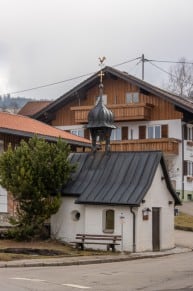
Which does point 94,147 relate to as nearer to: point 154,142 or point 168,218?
point 168,218

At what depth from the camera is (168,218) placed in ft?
109

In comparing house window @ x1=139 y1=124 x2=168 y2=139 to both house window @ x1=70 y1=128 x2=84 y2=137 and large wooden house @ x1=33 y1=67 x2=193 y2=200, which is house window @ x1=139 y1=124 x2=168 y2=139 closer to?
large wooden house @ x1=33 y1=67 x2=193 y2=200

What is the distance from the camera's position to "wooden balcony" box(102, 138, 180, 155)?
181 ft

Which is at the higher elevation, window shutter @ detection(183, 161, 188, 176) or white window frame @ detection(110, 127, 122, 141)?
white window frame @ detection(110, 127, 122, 141)

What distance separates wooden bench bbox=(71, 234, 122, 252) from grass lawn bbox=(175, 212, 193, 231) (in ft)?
35.0

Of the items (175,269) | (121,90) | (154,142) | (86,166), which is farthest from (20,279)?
(121,90)

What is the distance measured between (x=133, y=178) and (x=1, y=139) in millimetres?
6864

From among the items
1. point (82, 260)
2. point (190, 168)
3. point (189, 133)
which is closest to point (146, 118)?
point (189, 133)

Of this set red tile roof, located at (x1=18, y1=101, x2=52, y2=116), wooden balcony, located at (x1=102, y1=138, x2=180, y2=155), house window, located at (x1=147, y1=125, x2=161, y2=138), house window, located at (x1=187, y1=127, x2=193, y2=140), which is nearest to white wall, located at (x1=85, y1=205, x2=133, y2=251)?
wooden balcony, located at (x1=102, y1=138, x2=180, y2=155)

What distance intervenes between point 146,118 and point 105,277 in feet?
125

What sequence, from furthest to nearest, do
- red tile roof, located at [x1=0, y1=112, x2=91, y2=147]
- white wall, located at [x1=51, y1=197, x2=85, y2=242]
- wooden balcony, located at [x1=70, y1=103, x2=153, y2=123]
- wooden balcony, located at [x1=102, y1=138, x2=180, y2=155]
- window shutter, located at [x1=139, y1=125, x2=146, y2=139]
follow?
1. window shutter, located at [x1=139, y1=125, x2=146, y2=139]
2. wooden balcony, located at [x1=70, y1=103, x2=153, y2=123]
3. wooden balcony, located at [x1=102, y1=138, x2=180, y2=155]
4. red tile roof, located at [x1=0, y1=112, x2=91, y2=147]
5. white wall, located at [x1=51, y1=197, x2=85, y2=242]

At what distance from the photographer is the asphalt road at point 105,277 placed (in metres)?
17.4

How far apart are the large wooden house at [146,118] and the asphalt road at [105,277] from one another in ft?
102

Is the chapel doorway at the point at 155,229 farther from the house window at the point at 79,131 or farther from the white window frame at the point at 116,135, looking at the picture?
the house window at the point at 79,131
